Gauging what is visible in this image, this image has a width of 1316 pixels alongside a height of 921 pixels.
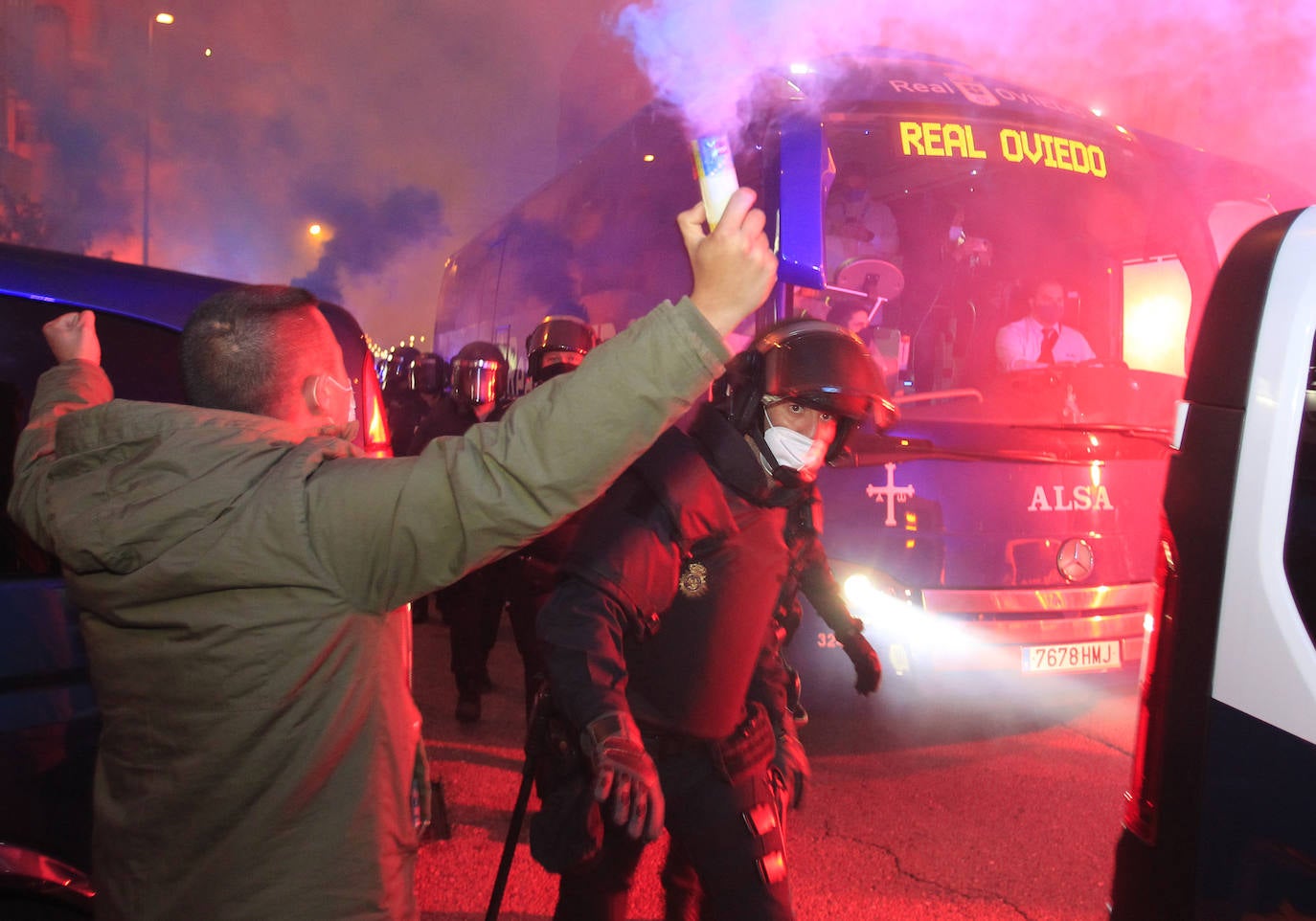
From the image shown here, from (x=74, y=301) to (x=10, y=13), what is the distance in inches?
998

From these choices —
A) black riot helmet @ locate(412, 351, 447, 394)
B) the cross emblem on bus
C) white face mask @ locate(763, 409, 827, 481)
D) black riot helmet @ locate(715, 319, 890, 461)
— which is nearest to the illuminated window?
the cross emblem on bus

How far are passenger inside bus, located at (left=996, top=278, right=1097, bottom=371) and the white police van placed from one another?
327 centimetres

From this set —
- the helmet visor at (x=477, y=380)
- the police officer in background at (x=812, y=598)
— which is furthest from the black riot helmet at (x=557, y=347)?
the police officer in background at (x=812, y=598)

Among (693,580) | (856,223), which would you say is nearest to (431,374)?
(856,223)

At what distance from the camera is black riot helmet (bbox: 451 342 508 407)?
567 centimetres

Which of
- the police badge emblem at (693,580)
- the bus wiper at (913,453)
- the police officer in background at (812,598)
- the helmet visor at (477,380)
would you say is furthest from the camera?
the helmet visor at (477,380)

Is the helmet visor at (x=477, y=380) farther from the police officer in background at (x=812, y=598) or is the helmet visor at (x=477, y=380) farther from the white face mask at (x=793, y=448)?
the white face mask at (x=793, y=448)

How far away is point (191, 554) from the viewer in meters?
1.24

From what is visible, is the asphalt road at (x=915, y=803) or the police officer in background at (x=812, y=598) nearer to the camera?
the police officer in background at (x=812, y=598)

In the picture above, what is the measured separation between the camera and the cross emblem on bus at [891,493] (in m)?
4.47

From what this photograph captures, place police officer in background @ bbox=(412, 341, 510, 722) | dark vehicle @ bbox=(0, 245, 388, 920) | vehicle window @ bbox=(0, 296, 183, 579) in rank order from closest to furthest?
dark vehicle @ bbox=(0, 245, 388, 920) < vehicle window @ bbox=(0, 296, 183, 579) < police officer in background @ bbox=(412, 341, 510, 722)

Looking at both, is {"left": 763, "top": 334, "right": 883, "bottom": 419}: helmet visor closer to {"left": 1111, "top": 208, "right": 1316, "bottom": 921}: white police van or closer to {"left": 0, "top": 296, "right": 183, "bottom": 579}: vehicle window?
{"left": 1111, "top": 208, "right": 1316, "bottom": 921}: white police van

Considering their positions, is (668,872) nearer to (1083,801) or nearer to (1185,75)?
(1083,801)

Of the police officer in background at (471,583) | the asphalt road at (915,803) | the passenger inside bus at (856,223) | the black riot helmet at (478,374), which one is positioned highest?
the passenger inside bus at (856,223)
